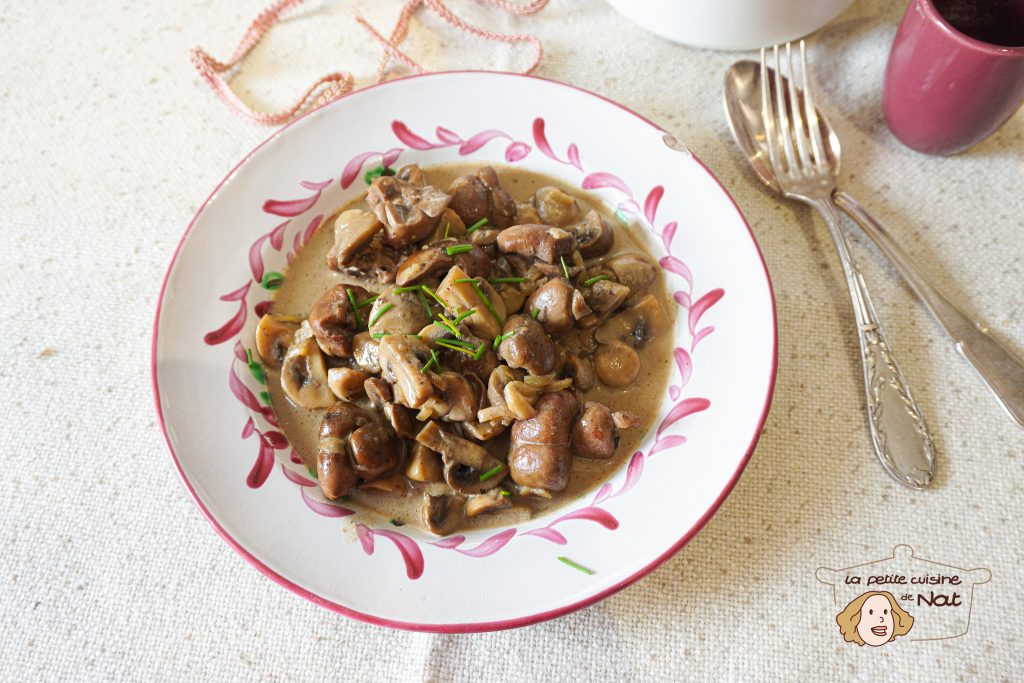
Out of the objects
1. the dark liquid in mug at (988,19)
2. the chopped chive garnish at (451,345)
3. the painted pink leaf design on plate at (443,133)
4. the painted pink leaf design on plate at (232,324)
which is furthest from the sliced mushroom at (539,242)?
the dark liquid in mug at (988,19)

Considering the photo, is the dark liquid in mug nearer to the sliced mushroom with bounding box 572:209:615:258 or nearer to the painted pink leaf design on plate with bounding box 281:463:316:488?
the sliced mushroom with bounding box 572:209:615:258

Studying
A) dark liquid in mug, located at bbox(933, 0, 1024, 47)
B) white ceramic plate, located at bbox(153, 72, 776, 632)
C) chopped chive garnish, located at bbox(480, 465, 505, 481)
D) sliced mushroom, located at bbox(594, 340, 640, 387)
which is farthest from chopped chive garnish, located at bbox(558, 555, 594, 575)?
dark liquid in mug, located at bbox(933, 0, 1024, 47)

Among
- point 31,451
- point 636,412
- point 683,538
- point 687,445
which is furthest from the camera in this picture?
point 31,451

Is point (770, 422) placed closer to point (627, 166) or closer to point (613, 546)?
point (613, 546)

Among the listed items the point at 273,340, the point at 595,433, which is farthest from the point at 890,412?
the point at 273,340

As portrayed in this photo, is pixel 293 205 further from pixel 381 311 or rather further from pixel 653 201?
pixel 653 201

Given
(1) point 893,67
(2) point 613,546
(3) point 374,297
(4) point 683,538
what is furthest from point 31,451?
(1) point 893,67

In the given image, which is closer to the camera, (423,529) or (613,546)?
(613,546)
